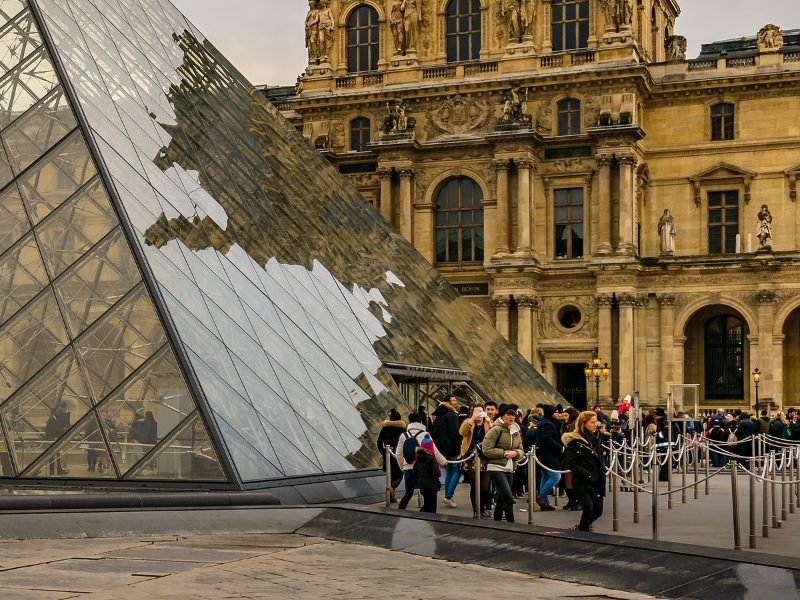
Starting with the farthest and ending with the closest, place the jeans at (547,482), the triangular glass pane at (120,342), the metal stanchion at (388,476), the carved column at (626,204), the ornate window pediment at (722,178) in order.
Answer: the ornate window pediment at (722,178), the carved column at (626,204), the jeans at (547,482), the metal stanchion at (388,476), the triangular glass pane at (120,342)

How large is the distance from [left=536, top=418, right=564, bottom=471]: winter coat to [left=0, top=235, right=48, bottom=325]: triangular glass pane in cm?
628

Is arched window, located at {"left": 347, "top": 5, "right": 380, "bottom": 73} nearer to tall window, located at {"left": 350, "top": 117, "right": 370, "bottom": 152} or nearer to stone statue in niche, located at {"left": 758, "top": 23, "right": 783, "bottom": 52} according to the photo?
tall window, located at {"left": 350, "top": 117, "right": 370, "bottom": 152}

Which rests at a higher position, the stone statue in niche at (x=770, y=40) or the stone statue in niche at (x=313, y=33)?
the stone statue in niche at (x=313, y=33)

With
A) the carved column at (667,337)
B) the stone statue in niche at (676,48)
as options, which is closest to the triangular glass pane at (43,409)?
the carved column at (667,337)

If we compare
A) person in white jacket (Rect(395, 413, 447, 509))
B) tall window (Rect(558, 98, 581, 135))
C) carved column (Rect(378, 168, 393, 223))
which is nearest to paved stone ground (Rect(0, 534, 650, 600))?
person in white jacket (Rect(395, 413, 447, 509))

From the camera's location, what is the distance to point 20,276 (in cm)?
1609

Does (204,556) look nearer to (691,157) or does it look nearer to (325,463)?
(325,463)

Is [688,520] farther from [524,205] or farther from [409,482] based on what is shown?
[524,205]

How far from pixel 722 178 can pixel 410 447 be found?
3532 cm

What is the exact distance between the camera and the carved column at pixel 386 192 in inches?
1980

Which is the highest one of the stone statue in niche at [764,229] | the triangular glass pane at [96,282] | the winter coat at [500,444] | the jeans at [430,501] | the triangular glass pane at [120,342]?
the stone statue in niche at [764,229]

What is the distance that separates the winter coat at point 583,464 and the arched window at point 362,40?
40221mm

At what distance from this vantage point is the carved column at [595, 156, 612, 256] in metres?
47.3

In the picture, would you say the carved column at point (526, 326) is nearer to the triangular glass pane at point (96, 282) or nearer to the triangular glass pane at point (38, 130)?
the triangular glass pane at point (38, 130)
